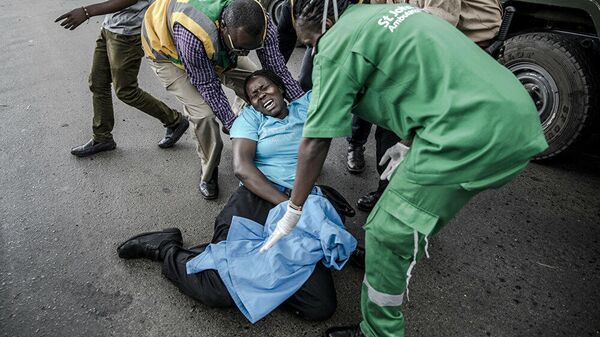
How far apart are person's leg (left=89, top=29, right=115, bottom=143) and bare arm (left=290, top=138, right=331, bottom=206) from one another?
2.09 meters

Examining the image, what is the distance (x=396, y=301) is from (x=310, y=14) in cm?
113

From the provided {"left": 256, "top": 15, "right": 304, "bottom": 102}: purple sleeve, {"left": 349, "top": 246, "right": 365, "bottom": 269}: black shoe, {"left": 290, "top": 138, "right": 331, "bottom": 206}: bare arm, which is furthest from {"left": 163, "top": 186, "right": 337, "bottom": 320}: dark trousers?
{"left": 256, "top": 15, "right": 304, "bottom": 102}: purple sleeve

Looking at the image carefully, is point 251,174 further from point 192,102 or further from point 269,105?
point 192,102

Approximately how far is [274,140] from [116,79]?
50.5 inches

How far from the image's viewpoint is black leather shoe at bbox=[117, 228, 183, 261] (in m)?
2.32

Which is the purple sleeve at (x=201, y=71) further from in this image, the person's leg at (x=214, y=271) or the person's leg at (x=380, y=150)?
the person's leg at (x=380, y=150)

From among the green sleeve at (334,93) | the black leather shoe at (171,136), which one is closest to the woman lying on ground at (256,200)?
the green sleeve at (334,93)

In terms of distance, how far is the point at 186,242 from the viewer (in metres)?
2.57

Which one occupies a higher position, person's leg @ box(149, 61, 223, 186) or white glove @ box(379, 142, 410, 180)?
white glove @ box(379, 142, 410, 180)

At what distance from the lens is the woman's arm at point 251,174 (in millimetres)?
2352

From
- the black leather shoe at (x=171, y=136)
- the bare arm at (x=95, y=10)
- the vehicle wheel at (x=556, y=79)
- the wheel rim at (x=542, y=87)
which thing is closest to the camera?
the bare arm at (x=95, y=10)

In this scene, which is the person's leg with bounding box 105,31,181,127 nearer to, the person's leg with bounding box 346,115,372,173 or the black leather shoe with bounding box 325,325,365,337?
the person's leg with bounding box 346,115,372,173

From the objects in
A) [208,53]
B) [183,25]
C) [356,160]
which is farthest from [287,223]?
[356,160]

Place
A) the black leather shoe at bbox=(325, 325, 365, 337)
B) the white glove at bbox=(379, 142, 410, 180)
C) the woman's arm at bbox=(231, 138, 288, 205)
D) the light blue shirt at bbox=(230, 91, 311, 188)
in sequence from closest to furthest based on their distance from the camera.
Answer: the white glove at bbox=(379, 142, 410, 180) < the black leather shoe at bbox=(325, 325, 365, 337) < the woman's arm at bbox=(231, 138, 288, 205) < the light blue shirt at bbox=(230, 91, 311, 188)
